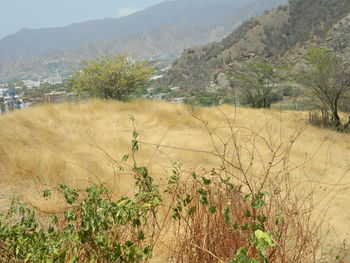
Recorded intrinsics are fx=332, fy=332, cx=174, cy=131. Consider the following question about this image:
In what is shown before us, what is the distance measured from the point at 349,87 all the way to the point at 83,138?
43.3 feet

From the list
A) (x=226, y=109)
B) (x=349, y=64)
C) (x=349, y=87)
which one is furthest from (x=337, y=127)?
(x=226, y=109)

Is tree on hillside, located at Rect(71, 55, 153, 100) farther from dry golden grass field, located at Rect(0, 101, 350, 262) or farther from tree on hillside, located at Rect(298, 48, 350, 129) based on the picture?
tree on hillside, located at Rect(298, 48, 350, 129)

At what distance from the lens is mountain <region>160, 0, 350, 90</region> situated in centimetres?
6056

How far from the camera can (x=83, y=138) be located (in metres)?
8.27

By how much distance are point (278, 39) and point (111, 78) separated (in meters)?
64.0

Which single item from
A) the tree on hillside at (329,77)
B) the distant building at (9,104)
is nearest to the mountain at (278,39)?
the distant building at (9,104)

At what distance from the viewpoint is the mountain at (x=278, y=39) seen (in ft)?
199

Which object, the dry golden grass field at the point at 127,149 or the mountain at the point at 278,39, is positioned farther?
the mountain at the point at 278,39

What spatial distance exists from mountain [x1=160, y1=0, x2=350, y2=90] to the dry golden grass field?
136 feet

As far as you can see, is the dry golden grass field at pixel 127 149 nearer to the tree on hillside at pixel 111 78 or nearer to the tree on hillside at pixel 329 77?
the tree on hillside at pixel 329 77

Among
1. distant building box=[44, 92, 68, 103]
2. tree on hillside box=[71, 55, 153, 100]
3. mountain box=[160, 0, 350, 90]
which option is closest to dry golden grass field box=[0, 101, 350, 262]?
distant building box=[44, 92, 68, 103]

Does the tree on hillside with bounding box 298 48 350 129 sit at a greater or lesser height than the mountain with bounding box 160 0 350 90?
lesser

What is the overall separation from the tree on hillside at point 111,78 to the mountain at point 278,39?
34.1 meters

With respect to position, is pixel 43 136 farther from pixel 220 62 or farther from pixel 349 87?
pixel 220 62
